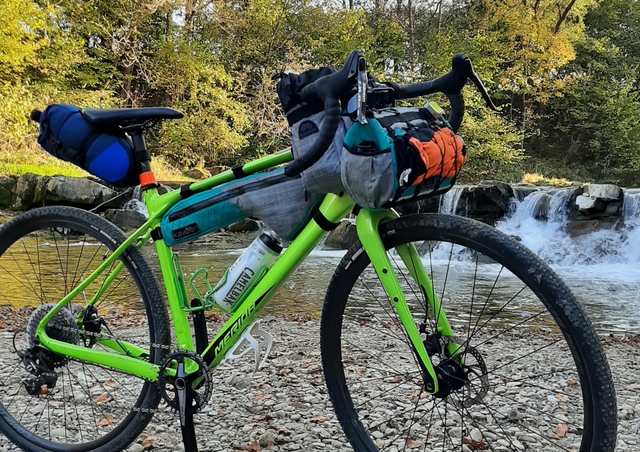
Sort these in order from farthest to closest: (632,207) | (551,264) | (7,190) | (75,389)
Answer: (7,190) < (632,207) < (551,264) < (75,389)

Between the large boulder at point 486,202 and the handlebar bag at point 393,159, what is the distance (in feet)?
42.1

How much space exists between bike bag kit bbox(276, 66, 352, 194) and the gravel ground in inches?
41.3

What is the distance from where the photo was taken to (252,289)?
6.05 feet

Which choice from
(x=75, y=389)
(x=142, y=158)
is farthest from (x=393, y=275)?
(x=75, y=389)

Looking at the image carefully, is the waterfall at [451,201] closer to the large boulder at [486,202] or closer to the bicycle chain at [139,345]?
the large boulder at [486,202]

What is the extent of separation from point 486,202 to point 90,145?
13.0m

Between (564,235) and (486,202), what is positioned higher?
(486,202)

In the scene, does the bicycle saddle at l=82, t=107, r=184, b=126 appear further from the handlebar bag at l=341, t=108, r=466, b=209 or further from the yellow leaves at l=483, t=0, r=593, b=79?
the yellow leaves at l=483, t=0, r=593, b=79

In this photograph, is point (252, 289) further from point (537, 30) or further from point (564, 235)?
point (537, 30)

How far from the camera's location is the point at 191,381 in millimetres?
1844

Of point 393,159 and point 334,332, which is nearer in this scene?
point 393,159

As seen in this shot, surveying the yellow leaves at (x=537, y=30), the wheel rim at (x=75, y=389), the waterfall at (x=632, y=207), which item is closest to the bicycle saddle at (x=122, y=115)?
the wheel rim at (x=75, y=389)

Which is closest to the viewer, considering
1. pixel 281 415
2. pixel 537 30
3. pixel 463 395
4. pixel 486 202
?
pixel 463 395

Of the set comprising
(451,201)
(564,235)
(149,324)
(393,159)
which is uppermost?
(451,201)
